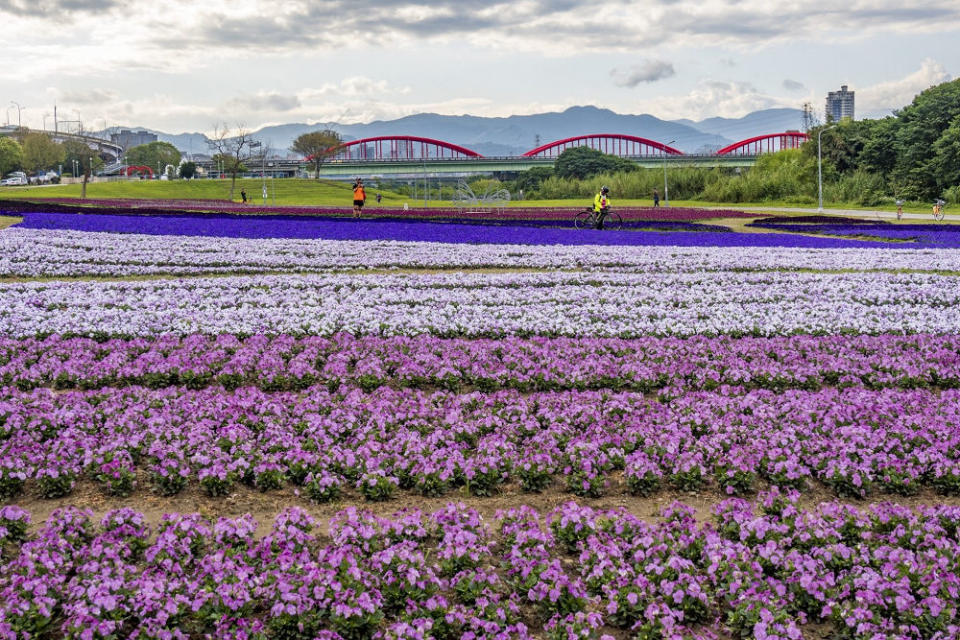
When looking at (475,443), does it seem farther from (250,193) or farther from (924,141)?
(250,193)

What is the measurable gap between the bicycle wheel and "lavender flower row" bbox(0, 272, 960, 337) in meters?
16.7

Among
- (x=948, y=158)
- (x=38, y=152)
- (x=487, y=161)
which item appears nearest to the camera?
(x=948, y=158)

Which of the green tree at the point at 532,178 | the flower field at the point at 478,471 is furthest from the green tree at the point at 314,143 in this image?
the flower field at the point at 478,471

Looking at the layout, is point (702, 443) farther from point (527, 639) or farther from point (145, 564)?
point (145, 564)

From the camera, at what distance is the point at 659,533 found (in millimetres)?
6094

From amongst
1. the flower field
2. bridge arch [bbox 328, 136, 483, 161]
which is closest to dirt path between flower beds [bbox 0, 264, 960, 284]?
the flower field

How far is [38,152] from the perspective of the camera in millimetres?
135000

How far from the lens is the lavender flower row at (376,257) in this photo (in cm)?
2173

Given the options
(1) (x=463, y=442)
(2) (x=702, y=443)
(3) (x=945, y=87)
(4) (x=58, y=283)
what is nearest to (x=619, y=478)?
(2) (x=702, y=443)

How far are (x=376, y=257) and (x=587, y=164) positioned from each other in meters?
82.6

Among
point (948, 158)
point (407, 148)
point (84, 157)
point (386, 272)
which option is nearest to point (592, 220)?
point (386, 272)

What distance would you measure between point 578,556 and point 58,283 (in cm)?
1595

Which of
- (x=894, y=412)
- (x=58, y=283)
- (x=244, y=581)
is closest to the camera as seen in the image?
(x=244, y=581)

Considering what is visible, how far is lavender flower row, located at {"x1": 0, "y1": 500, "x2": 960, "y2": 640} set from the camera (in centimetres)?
504
